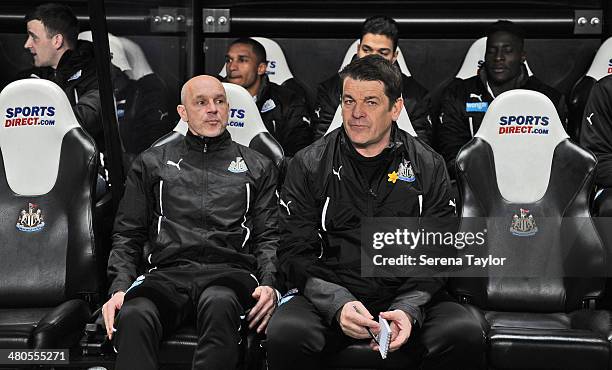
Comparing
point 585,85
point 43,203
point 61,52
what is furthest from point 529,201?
point 61,52

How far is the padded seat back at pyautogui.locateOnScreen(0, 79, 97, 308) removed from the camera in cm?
358

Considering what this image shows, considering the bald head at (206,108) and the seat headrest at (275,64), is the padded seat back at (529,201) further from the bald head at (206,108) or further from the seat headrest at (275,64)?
the seat headrest at (275,64)

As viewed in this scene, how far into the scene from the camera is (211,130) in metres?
3.57

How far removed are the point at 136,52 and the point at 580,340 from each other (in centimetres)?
216

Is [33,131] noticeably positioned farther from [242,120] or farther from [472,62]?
[472,62]

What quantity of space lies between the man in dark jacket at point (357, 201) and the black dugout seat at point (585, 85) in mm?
1717

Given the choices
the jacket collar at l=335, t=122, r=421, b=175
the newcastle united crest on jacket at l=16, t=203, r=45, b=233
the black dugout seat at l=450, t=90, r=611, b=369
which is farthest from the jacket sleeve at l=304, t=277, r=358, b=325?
the newcastle united crest on jacket at l=16, t=203, r=45, b=233

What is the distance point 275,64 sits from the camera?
5.21 meters

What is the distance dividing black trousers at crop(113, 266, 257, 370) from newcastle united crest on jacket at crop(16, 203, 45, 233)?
0.60 meters

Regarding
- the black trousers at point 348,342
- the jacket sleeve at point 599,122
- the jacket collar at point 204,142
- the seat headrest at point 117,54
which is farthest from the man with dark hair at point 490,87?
the black trousers at point 348,342

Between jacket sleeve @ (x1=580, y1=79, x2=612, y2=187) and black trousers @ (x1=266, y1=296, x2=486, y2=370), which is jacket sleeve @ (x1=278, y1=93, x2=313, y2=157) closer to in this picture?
jacket sleeve @ (x1=580, y1=79, x2=612, y2=187)

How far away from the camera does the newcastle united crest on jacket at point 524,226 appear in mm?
3650

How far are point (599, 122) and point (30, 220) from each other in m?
2.38

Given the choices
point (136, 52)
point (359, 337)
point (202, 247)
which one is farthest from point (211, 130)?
point (359, 337)
